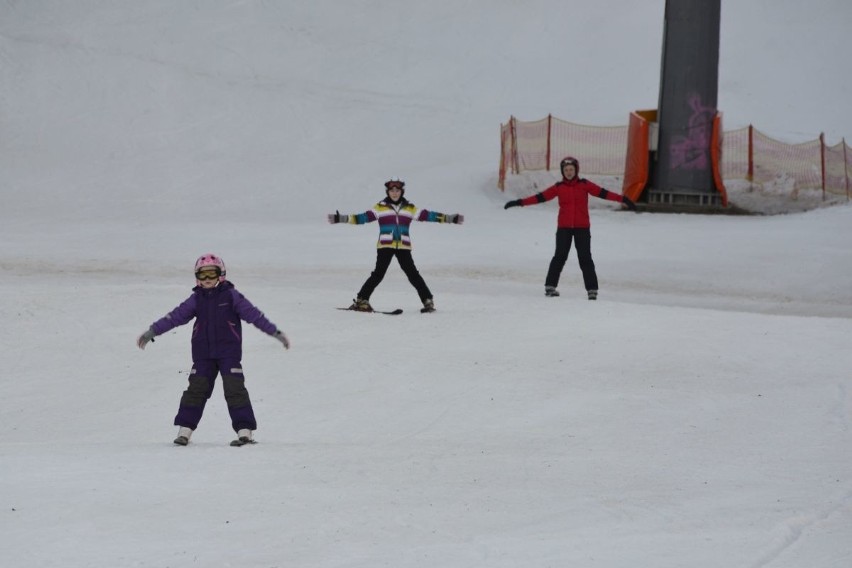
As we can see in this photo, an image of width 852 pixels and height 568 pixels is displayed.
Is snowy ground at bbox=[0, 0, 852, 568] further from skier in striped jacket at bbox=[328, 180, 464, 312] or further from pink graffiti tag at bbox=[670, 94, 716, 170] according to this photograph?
pink graffiti tag at bbox=[670, 94, 716, 170]

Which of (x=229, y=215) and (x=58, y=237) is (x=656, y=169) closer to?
(x=229, y=215)

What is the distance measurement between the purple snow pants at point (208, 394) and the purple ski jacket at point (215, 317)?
0.08 m

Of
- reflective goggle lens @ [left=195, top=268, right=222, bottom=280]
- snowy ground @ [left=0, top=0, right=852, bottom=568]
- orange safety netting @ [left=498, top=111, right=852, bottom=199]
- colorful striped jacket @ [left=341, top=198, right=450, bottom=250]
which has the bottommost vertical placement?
snowy ground @ [left=0, top=0, right=852, bottom=568]

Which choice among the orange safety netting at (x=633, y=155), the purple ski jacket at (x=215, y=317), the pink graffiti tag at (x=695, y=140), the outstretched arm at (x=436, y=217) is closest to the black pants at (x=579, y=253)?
the outstretched arm at (x=436, y=217)

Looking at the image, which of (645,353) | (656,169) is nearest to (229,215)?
(656,169)

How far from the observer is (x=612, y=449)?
8.55 m

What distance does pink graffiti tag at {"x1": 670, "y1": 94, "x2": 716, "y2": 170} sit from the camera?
26859mm

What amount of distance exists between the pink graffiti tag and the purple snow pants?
63.7 ft

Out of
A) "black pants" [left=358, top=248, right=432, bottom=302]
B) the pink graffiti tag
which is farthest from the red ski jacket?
the pink graffiti tag

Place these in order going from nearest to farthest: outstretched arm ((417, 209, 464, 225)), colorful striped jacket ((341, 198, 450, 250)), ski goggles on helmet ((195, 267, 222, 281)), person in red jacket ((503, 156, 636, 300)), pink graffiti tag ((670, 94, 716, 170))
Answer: ski goggles on helmet ((195, 267, 222, 281)) → outstretched arm ((417, 209, 464, 225)) → colorful striped jacket ((341, 198, 450, 250)) → person in red jacket ((503, 156, 636, 300)) → pink graffiti tag ((670, 94, 716, 170))

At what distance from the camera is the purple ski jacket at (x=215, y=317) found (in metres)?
8.71

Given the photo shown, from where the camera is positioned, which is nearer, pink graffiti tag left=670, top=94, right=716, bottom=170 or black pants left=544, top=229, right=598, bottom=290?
black pants left=544, top=229, right=598, bottom=290

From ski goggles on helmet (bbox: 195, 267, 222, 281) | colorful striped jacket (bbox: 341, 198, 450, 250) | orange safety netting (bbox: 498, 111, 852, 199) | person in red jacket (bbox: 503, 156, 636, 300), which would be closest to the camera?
ski goggles on helmet (bbox: 195, 267, 222, 281)

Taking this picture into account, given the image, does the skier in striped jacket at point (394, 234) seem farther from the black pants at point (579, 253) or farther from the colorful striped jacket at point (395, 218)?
the black pants at point (579, 253)
